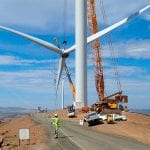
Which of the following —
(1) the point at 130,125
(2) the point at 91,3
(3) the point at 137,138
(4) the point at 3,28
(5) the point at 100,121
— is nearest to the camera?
(3) the point at 137,138

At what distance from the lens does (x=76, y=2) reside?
108 meters

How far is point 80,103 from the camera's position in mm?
107812

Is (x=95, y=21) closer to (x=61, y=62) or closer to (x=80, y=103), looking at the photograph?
(x=61, y=62)

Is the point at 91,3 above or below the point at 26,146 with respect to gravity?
above

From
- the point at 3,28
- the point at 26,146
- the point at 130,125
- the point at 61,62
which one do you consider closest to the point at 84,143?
the point at 26,146

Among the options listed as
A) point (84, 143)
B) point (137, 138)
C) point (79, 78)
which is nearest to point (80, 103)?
point (79, 78)

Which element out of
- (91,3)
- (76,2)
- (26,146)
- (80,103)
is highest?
(91,3)

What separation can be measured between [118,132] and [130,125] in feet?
19.8

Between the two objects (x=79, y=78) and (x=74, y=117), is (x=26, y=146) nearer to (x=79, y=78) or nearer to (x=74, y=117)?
(x=74, y=117)

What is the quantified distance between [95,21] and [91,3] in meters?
5.84

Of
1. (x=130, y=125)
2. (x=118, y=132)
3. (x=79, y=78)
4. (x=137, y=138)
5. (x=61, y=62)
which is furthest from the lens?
(x=61, y=62)

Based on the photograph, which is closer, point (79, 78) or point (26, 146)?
point (26, 146)

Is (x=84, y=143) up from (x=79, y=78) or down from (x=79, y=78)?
down

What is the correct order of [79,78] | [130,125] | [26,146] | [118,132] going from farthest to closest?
[79,78]
[130,125]
[118,132]
[26,146]
